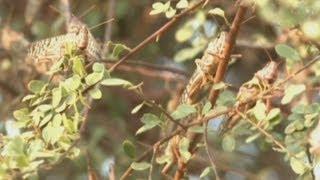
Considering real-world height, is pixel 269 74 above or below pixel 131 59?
above

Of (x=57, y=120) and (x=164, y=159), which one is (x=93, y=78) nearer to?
(x=57, y=120)

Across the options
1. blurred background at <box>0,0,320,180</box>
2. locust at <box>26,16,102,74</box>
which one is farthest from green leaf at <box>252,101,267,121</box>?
blurred background at <box>0,0,320,180</box>

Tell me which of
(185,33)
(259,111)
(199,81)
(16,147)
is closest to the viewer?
(16,147)

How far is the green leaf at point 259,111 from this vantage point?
1.05 metres

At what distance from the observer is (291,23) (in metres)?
1.05

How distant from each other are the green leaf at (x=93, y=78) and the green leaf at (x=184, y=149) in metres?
0.17

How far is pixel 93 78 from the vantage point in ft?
3.28

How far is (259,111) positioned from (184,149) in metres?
0.12

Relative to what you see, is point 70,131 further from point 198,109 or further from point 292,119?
point 292,119

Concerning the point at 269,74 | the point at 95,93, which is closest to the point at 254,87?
the point at 269,74

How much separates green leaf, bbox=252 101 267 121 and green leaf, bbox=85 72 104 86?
0.71 ft

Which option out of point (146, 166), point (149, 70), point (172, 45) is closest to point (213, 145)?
point (149, 70)

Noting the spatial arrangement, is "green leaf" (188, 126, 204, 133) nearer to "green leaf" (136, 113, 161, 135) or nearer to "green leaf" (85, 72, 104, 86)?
"green leaf" (136, 113, 161, 135)

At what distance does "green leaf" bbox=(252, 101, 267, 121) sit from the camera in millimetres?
1052
